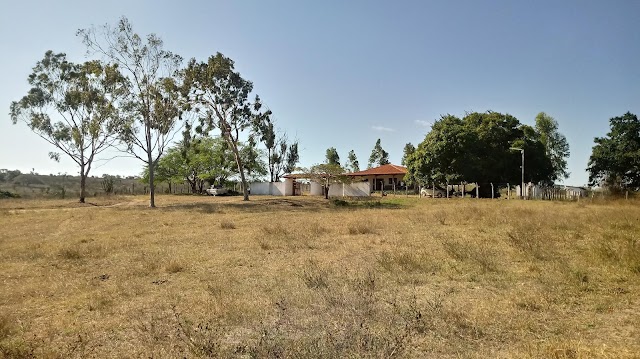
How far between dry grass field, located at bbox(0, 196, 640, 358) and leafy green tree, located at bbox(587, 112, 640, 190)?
32791 mm

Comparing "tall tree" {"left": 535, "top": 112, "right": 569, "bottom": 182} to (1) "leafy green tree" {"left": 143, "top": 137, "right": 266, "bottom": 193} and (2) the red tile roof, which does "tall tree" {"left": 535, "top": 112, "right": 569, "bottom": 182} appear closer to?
(2) the red tile roof

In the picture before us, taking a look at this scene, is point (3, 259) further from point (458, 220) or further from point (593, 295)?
point (458, 220)

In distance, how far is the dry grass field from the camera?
14.1 feet

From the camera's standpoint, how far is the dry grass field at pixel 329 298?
14.1 ft

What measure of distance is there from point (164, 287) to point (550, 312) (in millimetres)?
6350

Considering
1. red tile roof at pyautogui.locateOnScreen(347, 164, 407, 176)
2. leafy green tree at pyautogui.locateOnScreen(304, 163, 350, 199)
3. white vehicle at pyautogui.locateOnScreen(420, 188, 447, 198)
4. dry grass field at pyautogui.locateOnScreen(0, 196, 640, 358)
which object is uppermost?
red tile roof at pyautogui.locateOnScreen(347, 164, 407, 176)

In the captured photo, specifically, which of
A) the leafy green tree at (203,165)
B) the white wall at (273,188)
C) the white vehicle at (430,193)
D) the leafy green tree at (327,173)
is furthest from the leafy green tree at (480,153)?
the leafy green tree at (203,165)

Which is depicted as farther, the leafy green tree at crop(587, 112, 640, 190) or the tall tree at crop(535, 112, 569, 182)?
the tall tree at crop(535, 112, 569, 182)

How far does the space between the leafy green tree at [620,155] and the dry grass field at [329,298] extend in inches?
1291

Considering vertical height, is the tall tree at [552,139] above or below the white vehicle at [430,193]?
above

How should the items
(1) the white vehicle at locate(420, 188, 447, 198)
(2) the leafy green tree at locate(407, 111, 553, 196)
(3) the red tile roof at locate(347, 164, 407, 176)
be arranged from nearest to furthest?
(2) the leafy green tree at locate(407, 111, 553, 196) < (1) the white vehicle at locate(420, 188, 447, 198) < (3) the red tile roof at locate(347, 164, 407, 176)

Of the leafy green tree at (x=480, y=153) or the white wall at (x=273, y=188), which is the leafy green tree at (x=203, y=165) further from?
the leafy green tree at (x=480, y=153)

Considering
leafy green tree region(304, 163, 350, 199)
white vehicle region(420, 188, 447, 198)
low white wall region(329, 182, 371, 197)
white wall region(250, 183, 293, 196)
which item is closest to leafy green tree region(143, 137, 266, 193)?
white wall region(250, 183, 293, 196)

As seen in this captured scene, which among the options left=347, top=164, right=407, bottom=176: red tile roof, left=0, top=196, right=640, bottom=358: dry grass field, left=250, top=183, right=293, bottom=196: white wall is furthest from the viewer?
left=347, top=164, right=407, bottom=176: red tile roof
